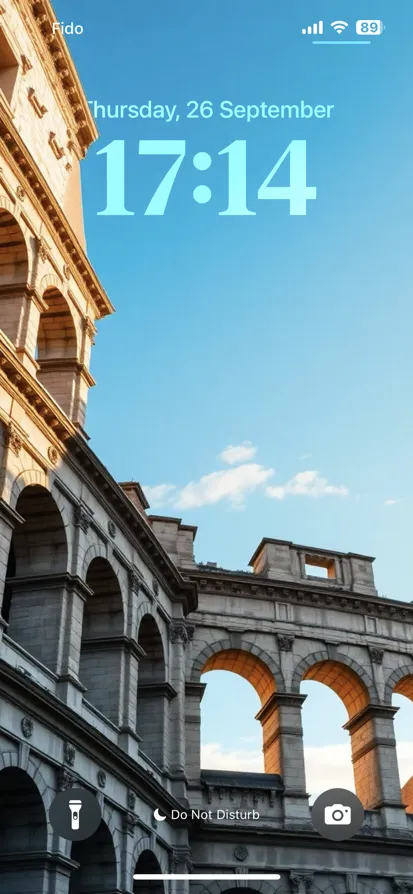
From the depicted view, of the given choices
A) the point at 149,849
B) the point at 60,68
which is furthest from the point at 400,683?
the point at 60,68

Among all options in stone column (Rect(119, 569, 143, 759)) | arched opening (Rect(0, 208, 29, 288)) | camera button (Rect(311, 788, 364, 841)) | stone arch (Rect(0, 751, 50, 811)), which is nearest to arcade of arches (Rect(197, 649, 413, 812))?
stone column (Rect(119, 569, 143, 759))

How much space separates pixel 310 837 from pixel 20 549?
14.5 m

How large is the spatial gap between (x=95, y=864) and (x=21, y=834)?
433 centimetres

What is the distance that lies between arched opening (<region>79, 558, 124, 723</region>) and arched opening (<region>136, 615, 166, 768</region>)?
7.13 feet

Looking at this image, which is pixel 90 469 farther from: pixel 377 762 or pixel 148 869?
pixel 377 762

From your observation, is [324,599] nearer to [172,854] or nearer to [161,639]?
[161,639]

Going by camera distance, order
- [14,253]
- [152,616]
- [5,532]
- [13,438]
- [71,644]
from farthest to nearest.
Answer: [152,616], [14,253], [71,644], [13,438], [5,532]

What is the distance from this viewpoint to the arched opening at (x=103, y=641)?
26000 mm

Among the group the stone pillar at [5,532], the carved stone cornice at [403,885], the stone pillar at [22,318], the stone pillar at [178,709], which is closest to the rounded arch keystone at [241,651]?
the stone pillar at [178,709]

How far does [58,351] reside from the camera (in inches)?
1122

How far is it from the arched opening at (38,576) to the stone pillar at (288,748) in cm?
1269

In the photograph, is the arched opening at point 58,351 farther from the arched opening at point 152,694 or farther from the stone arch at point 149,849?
the stone arch at point 149,849

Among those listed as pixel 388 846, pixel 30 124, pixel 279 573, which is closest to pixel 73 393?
pixel 30 124

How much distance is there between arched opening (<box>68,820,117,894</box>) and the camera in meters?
23.4
